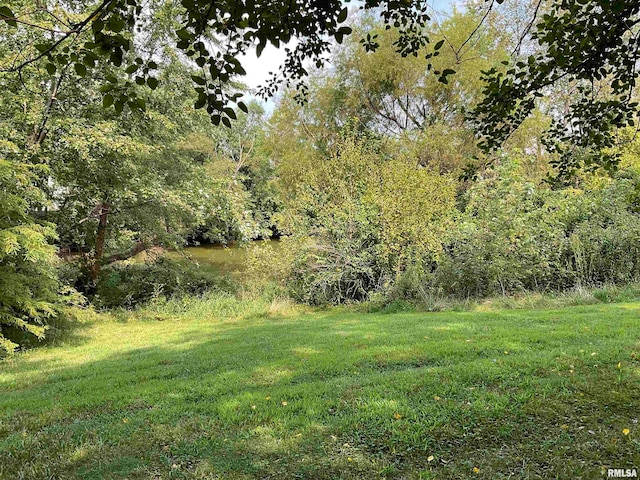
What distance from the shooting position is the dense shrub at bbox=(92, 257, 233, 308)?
1279 centimetres

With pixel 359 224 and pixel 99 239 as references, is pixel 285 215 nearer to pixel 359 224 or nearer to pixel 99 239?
pixel 359 224

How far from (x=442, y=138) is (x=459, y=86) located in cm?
294

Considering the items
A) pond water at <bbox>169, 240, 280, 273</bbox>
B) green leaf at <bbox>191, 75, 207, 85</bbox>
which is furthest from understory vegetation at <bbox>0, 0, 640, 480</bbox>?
pond water at <bbox>169, 240, 280, 273</bbox>

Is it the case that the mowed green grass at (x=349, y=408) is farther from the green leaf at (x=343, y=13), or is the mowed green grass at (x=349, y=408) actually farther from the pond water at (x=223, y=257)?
the pond water at (x=223, y=257)

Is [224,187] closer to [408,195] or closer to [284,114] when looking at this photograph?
[408,195]

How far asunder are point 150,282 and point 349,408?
11.6 meters

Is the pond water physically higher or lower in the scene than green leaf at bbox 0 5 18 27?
lower

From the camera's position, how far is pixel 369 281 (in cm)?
1210

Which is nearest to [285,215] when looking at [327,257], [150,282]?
[327,257]

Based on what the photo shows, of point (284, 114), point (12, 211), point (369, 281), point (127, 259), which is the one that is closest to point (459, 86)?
point (284, 114)

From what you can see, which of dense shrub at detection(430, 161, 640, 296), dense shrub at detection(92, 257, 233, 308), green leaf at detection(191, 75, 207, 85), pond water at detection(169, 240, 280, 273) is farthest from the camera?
pond water at detection(169, 240, 280, 273)

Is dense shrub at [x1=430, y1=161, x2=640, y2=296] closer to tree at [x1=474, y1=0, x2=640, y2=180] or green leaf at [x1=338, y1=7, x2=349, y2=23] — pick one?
tree at [x1=474, y1=0, x2=640, y2=180]

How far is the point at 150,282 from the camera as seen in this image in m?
13.5

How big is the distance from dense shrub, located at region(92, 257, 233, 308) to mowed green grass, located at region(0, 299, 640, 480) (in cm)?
645
